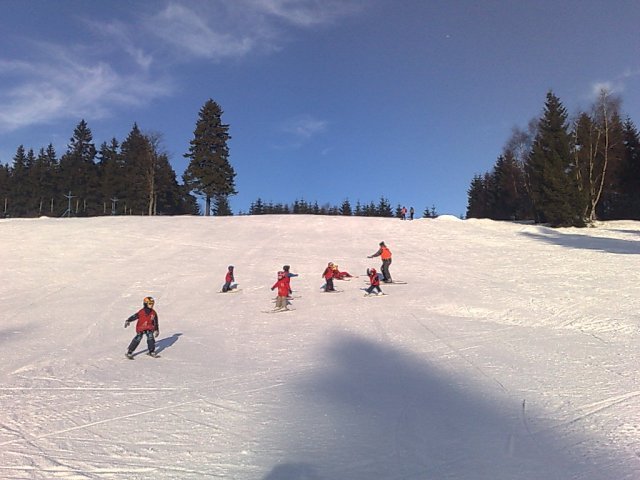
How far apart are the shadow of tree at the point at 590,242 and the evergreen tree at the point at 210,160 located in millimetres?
35234

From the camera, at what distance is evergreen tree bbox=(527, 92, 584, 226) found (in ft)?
122

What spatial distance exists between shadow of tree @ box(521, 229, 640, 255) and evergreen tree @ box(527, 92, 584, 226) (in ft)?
21.1

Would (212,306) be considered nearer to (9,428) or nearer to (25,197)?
(9,428)

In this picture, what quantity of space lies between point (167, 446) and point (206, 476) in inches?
38.5

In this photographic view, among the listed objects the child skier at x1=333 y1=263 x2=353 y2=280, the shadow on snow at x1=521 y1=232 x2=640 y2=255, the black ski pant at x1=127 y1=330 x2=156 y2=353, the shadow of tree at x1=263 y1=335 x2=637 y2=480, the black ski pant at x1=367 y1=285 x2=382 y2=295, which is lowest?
the black ski pant at x1=127 y1=330 x2=156 y2=353

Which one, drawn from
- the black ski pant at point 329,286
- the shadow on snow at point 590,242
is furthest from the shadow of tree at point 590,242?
the black ski pant at point 329,286

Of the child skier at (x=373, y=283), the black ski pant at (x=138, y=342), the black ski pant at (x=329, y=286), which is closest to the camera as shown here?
the black ski pant at (x=138, y=342)

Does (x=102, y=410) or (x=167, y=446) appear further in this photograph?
(x=102, y=410)

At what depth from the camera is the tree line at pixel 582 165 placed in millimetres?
37906

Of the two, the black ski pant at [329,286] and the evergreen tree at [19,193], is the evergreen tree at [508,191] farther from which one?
the evergreen tree at [19,193]

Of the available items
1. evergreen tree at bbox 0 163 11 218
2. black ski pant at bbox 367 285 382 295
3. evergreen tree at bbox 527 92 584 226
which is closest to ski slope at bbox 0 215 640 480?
black ski pant at bbox 367 285 382 295

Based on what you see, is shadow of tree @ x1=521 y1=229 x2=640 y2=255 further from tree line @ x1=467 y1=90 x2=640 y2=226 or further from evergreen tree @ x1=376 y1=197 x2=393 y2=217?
evergreen tree @ x1=376 y1=197 x2=393 y2=217

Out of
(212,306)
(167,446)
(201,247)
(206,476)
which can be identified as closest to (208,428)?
(167,446)

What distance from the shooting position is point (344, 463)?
475cm
